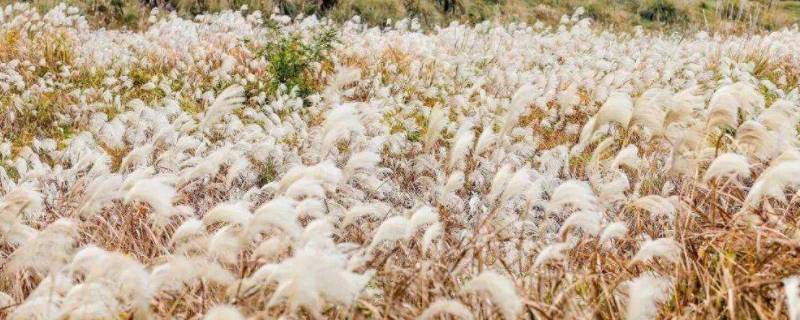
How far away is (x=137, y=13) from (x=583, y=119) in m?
9.68

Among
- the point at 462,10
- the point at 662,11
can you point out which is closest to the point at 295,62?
the point at 462,10

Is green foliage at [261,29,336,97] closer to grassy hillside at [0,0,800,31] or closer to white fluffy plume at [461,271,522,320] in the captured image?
grassy hillside at [0,0,800,31]

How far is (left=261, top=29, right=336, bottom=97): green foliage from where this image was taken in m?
6.86

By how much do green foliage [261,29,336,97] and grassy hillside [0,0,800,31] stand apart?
429 cm

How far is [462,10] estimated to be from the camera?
1786cm

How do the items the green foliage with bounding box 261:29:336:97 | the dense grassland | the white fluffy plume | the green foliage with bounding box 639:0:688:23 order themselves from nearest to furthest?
the white fluffy plume
the dense grassland
the green foliage with bounding box 261:29:336:97
the green foliage with bounding box 639:0:688:23

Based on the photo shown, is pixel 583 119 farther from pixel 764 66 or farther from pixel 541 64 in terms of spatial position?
pixel 764 66

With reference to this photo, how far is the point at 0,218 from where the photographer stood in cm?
263

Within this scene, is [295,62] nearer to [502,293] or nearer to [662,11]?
[502,293]

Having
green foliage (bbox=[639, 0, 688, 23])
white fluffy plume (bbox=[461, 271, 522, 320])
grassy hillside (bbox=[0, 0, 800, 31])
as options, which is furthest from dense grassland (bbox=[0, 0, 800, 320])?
green foliage (bbox=[639, 0, 688, 23])

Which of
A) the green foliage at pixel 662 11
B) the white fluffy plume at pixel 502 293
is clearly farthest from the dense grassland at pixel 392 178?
the green foliage at pixel 662 11

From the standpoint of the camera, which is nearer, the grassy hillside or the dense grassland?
the dense grassland

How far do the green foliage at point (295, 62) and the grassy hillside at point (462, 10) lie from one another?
4295 millimetres

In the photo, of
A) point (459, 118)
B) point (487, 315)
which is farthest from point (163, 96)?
point (487, 315)
